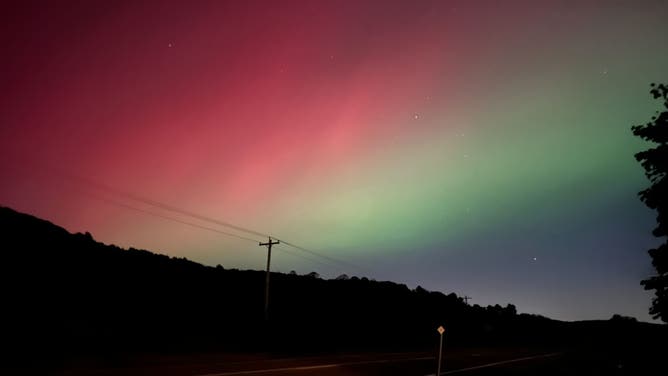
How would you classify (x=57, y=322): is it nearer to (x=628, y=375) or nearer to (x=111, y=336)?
(x=111, y=336)

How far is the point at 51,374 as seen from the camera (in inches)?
585

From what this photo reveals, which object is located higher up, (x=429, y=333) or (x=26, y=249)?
(x=26, y=249)

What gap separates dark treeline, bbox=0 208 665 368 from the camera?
1230 inches

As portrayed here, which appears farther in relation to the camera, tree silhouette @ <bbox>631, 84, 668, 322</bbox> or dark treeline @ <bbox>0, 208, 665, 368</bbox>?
dark treeline @ <bbox>0, 208, 665, 368</bbox>

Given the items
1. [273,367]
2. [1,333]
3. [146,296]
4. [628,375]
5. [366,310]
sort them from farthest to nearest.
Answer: [366,310] → [146,296] → [1,333] → [628,375] → [273,367]

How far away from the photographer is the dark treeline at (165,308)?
102 ft

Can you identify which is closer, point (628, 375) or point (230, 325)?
point (628, 375)

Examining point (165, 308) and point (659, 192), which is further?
point (165, 308)

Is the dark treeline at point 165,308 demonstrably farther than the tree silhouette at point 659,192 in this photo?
Yes

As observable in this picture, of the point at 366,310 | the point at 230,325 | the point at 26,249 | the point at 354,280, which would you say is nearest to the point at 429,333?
the point at 366,310

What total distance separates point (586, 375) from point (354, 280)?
8837 cm

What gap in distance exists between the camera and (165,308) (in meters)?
50.0

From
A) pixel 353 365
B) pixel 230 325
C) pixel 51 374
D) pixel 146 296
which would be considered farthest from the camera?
pixel 146 296

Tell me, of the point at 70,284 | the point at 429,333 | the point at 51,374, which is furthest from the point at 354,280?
the point at 51,374
